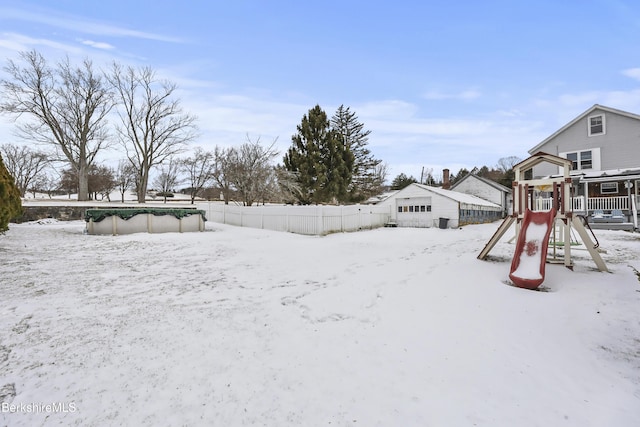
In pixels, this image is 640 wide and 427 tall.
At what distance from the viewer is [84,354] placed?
109 inches

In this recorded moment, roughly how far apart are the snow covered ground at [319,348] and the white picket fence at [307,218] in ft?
26.8

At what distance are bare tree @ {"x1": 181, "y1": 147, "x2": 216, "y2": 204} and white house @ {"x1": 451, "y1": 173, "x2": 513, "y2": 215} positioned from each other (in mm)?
31453

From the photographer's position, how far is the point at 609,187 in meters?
16.9

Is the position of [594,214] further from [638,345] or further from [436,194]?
[638,345]

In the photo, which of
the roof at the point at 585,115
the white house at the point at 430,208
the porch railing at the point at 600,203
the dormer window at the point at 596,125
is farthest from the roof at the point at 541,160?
the dormer window at the point at 596,125

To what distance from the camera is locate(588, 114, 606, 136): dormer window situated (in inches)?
653

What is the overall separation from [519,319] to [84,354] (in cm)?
503

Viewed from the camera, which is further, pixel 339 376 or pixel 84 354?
pixel 84 354

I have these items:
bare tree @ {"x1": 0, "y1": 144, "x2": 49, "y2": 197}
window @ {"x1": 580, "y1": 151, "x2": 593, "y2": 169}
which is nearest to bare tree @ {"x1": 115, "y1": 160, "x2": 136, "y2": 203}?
bare tree @ {"x1": 0, "y1": 144, "x2": 49, "y2": 197}

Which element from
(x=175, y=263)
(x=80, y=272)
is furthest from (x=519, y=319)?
(x=80, y=272)

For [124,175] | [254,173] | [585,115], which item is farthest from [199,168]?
[585,115]

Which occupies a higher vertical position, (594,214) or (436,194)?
(436,194)

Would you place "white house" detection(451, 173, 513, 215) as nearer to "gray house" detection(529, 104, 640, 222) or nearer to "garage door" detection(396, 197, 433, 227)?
"gray house" detection(529, 104, 640, 222)

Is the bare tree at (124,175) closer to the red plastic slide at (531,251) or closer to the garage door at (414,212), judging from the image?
the garage door at (414,212)
